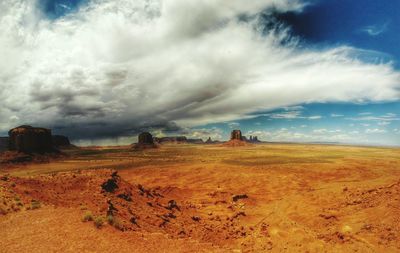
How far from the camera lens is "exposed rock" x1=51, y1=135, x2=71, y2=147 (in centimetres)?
17066

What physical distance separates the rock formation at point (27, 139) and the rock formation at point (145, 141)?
244ft

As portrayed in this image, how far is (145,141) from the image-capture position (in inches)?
6511

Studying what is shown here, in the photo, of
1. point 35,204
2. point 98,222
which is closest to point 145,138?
point 35,204

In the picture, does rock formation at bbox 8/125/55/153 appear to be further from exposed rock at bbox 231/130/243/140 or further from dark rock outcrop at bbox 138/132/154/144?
exposed rock at bbox 231/130/243/140

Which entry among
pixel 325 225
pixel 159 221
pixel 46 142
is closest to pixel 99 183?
pixel 159 221

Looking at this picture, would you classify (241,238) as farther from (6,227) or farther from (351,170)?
(351,170)

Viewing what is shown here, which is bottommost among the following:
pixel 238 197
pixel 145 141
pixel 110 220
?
pixel 238 197

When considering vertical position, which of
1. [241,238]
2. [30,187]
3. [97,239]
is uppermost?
[30,187]

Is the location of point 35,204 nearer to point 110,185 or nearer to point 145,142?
point 110,185

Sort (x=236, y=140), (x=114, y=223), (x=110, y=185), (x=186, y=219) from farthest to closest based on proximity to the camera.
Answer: (x=236, y=140)
(x=110, y=185)
(x=186, y=219)
(x=114, y=223)

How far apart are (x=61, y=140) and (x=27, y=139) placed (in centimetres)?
10219

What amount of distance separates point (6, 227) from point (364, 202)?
2162 cm

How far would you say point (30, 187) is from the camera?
19.2m

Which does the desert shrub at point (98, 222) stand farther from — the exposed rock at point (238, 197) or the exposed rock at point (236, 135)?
the exposed rock at point (236, 135)
